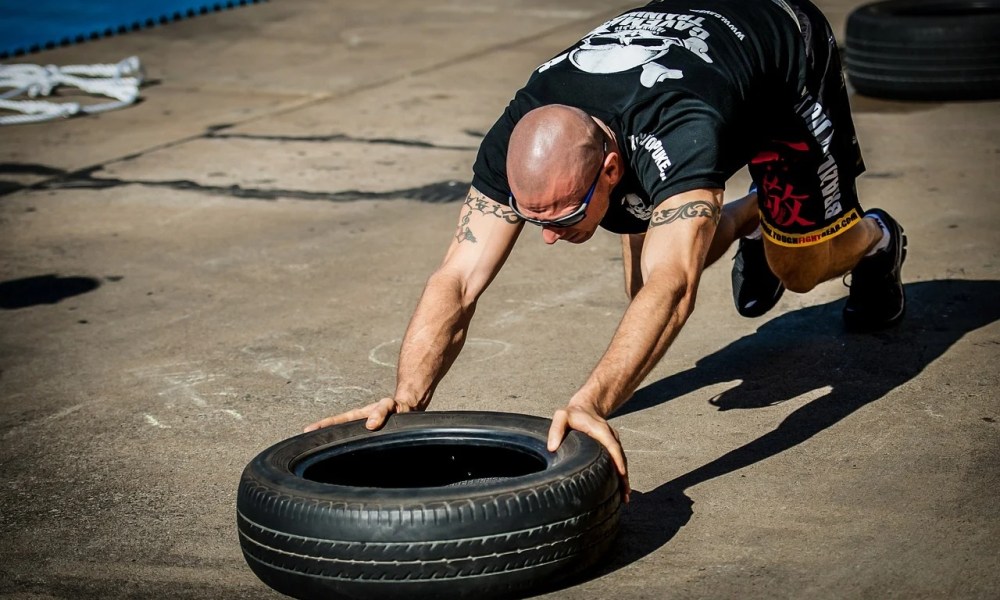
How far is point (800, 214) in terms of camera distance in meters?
3.76

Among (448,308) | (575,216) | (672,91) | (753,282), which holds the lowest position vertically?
(753,282)

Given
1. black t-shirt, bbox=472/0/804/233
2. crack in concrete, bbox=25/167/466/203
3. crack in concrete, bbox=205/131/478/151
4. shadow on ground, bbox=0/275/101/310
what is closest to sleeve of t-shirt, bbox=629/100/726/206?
black t-shirt, bbox=472/0/804/233

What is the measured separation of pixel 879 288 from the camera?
4176 mm

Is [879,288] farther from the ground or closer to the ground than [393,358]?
farther from the ground

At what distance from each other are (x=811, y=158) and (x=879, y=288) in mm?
727

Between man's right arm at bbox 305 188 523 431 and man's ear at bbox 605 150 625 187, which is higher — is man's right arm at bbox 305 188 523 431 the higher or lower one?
the lower one

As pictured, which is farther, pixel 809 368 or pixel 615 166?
pixel 809 368

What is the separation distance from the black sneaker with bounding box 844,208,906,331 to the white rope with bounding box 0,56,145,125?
594cm

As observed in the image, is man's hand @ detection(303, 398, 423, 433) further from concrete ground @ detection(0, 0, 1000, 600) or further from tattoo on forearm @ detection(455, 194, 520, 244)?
tattoo on forearm @ detection(455, 194, 520, 244)

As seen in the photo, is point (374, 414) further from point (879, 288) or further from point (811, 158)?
point (879, 288)

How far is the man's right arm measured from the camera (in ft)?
10.1

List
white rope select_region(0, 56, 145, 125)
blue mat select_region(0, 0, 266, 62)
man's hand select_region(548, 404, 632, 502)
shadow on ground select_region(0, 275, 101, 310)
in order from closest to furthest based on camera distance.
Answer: man's hand select_region(548, 404, 632, 502) < shadow on ground select_region(0, 275, 101, 310) < white rope select_region(0, 56, 145, 125) < blue mat select_region(0, 0, 266, 62)

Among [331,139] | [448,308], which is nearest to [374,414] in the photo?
[448,308]

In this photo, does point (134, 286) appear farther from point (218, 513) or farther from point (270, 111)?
point (270, 111)
